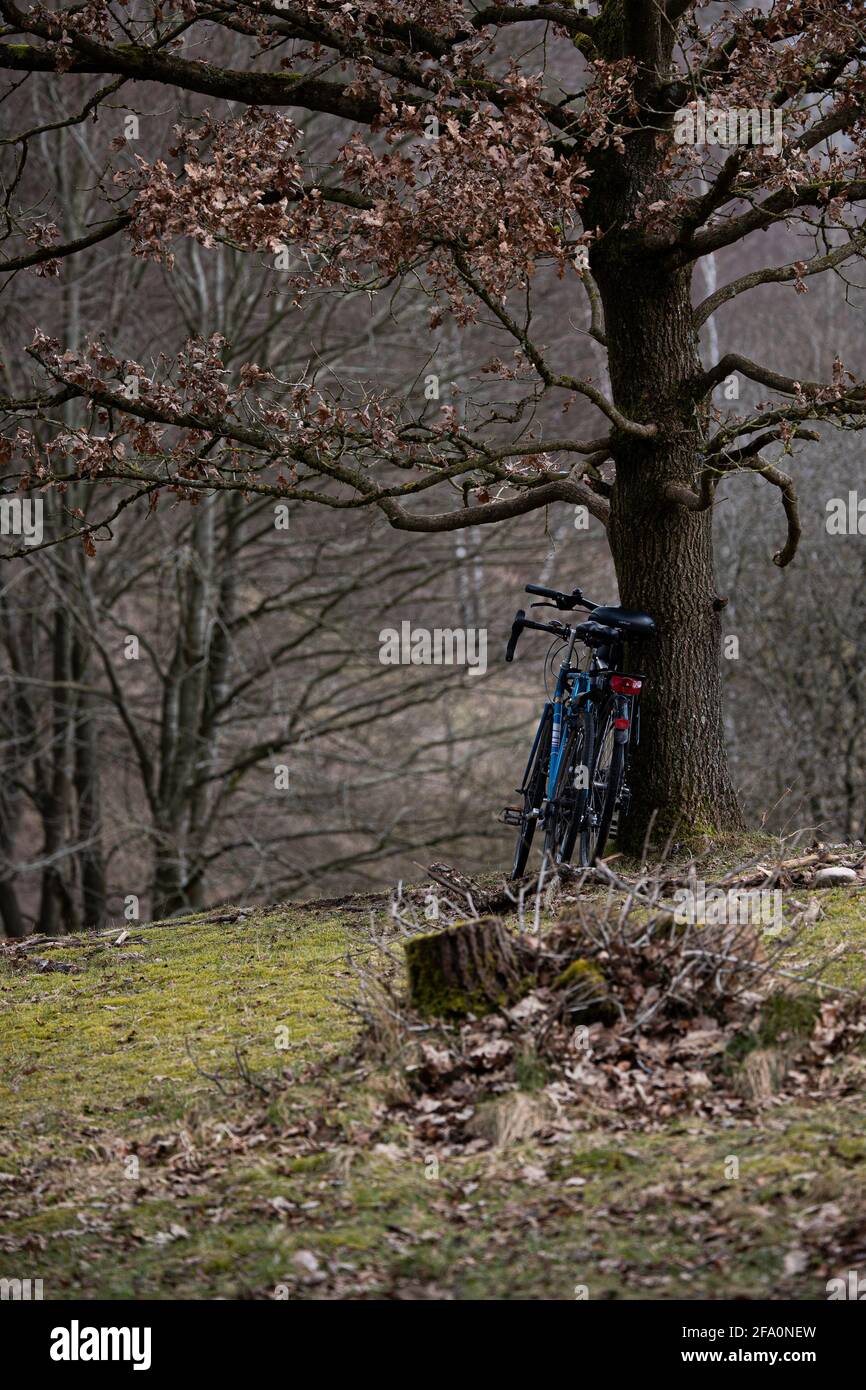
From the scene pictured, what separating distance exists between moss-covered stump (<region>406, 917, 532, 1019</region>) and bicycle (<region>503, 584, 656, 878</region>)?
2.16m

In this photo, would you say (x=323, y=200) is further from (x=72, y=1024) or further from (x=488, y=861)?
(x=488, y=861)

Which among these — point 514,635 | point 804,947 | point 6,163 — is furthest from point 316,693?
point 804,947

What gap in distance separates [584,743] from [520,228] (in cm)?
245

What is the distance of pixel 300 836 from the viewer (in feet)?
55.4

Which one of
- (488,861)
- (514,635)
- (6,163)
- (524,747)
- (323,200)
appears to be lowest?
(488,861)

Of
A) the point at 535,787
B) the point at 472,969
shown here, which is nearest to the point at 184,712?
the point at 535,787

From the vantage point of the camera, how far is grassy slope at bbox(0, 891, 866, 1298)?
162 inches

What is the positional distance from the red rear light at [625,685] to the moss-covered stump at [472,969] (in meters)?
2.48

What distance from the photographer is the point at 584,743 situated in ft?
25.8

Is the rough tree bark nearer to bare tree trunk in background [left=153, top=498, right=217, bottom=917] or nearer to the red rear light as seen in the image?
the red rear light

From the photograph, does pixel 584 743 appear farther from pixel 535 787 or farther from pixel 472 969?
pixel 472 969

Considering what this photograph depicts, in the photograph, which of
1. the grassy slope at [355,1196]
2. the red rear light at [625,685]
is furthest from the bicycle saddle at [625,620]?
the grassy slope at [355,1196]

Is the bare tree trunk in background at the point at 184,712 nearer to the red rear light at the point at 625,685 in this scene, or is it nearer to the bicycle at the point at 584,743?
the bicycle at the point at 584,743
